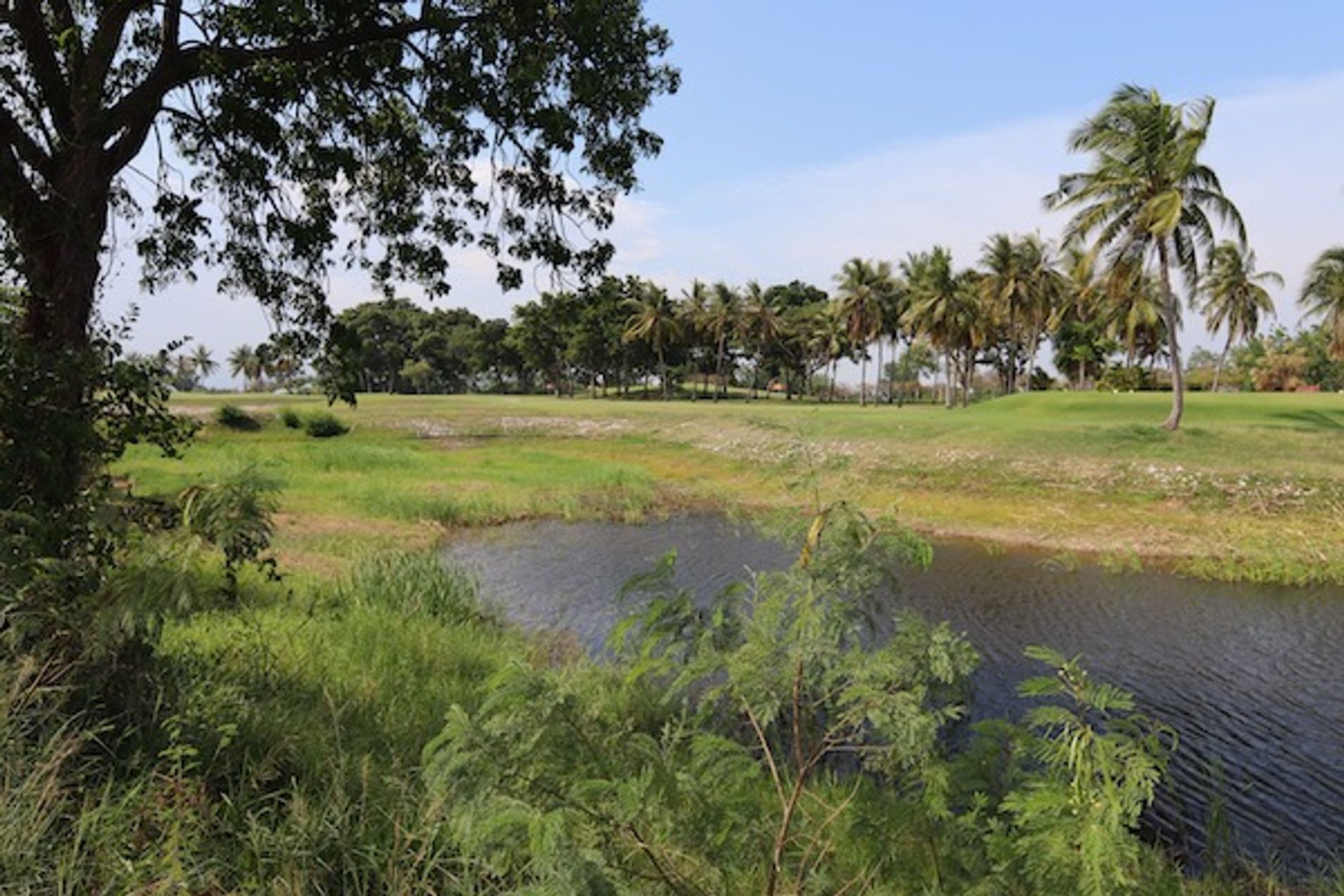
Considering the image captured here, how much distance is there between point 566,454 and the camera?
35.0m

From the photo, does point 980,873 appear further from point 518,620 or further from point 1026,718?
point 518,620

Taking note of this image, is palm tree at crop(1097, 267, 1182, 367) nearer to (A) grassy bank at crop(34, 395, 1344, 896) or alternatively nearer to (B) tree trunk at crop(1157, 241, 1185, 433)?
(B) tree trunk at crop(1157, 241, 1185, 433)

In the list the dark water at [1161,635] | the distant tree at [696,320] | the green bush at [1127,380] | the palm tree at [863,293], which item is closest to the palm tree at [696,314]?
the distant tree at [696,320]

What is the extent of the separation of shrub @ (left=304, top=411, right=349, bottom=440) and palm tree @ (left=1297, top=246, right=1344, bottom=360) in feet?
203

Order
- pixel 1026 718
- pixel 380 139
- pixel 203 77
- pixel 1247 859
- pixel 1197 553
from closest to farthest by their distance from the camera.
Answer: pixel 1026 718, pixel 1247 859, pixel 203 77, pixel 380 139, pixel 1197 553

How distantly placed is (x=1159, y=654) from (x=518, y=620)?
980cm

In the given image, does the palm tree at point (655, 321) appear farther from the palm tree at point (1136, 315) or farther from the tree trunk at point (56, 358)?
the tree trunk at point (56, 358)

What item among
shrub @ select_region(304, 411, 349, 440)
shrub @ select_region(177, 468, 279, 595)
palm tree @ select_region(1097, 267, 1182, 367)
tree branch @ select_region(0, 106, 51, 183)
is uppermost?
palm tree @ select_region(1097, 267, 1182, 367)

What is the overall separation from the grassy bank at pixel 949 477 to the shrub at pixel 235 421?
2.57 ft

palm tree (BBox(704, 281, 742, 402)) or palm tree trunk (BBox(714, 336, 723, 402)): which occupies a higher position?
palm tree (BBox(704, 281, 742, 402))

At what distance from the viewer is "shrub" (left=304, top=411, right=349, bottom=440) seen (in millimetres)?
36906

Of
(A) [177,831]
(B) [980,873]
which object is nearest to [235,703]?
(A) [177,831]

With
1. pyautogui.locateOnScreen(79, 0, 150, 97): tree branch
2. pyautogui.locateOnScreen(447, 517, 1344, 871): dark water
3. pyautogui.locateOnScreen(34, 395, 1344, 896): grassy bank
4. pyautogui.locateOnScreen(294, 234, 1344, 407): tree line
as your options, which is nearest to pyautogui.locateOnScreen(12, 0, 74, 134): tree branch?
pyautogui.locateOnScreen(79, 0, 150, 97): tree branch

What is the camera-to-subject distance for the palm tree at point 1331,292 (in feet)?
165
